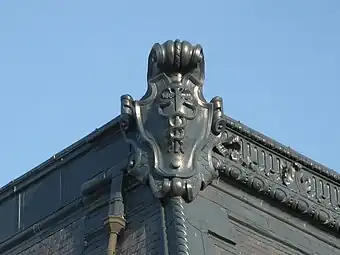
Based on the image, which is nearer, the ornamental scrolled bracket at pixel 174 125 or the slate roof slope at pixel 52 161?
the ornamental scrolled bracket at pixel 174 125

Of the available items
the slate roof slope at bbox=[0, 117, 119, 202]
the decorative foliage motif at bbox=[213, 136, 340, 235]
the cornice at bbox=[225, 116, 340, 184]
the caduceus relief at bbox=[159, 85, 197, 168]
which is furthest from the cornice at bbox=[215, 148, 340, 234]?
the slate roof slope at bbox=[0, 117, 119, 202]

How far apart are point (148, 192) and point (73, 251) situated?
4.79 feet

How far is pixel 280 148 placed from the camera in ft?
62.6

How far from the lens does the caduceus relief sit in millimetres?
17406

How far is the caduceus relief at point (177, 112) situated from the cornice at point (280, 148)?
0.77 metres

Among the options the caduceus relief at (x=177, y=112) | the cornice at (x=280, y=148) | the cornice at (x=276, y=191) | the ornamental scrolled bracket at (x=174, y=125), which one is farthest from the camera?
the cornice at (x=280, y=148)

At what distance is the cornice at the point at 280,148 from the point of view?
18.5 metres

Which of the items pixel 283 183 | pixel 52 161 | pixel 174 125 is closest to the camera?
pixel 174 125

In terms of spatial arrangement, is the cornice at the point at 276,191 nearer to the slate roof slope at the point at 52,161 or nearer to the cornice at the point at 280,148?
the cornice at the point at 280,148

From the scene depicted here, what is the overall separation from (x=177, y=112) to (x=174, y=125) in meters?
0.19

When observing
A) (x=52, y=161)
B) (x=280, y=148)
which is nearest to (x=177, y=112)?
(x=280, y=148)

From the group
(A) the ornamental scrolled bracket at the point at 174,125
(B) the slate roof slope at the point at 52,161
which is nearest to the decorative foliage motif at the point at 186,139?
(A) the ornamental scrolled bracket at the point at 174,125

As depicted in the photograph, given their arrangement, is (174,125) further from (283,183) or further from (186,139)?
(283,183)

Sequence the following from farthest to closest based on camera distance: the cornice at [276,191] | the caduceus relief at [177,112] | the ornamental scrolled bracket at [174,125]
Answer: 1. the cornice at [276,191]
2. the caduceus relief at [177,112]
3. the ornamental scrolled bracket at [174,125]
